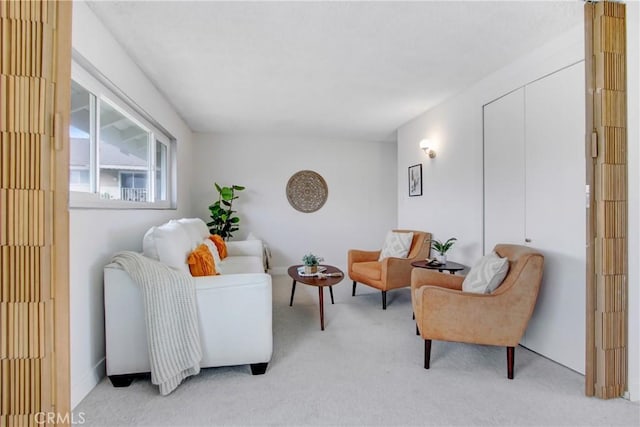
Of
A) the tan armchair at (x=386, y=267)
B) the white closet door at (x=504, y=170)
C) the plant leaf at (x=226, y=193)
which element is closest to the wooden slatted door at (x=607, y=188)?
the white closet door at (x=504, y=170)

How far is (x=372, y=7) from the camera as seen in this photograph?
177 centimetres

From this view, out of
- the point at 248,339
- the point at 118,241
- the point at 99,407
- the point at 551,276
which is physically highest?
the point at 118,241

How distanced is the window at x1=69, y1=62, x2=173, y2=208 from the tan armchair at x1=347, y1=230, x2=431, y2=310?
231cm

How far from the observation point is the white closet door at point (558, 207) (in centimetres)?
199

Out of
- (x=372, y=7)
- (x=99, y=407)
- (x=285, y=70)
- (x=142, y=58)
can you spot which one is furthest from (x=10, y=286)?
(x=285, y=70)

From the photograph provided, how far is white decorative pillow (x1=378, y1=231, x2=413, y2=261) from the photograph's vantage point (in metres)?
3.54

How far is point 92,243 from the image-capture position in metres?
1.84

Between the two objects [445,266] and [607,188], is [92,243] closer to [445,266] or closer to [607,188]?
[445,266]

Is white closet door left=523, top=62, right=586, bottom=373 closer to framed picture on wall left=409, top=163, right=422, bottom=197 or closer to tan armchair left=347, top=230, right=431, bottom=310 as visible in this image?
tan armchair left=347, top=230, right=431, bottom=310

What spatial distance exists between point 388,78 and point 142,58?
2024 millimetres

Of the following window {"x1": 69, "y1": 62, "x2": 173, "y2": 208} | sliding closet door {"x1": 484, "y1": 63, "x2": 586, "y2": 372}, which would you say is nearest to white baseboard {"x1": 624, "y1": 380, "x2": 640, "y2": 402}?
sliding closet door {"x1": 484, "y1": 63, "x2": 586, "y2": 372}

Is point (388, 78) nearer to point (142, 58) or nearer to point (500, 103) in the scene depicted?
point (500, 103)

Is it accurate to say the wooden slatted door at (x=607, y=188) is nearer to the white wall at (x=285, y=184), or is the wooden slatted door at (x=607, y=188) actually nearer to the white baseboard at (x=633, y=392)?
the white baseboard at (x=633, y=392)

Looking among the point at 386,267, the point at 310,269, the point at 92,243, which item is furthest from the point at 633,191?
the point at 92,243
